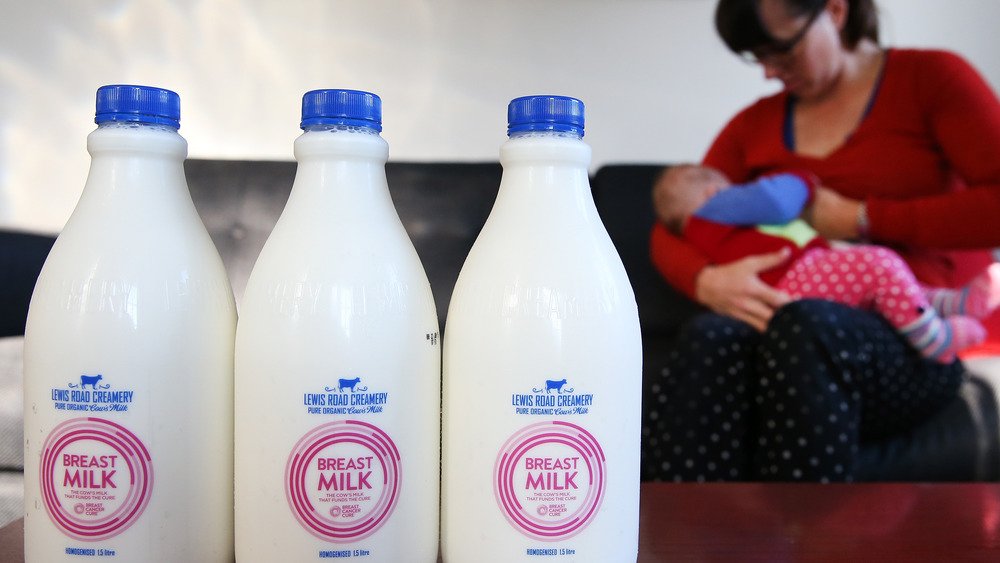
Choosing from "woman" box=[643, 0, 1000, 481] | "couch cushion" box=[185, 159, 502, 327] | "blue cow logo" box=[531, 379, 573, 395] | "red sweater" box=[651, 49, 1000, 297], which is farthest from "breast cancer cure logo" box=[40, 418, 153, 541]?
"couch cushion" box=[185, 159, 502, 327]

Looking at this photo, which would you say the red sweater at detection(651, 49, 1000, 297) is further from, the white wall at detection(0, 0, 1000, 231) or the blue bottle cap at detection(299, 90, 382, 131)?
the blue bottle cap at detection(299, 90, 382, 131)

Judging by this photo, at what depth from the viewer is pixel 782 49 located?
4.51ft

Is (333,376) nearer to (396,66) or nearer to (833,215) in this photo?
(833,215)

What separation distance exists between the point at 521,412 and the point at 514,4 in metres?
1.62

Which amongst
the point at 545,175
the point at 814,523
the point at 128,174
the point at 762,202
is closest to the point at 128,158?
the point at 128,174

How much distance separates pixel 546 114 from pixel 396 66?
59.9 inches

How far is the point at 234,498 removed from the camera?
0.42m

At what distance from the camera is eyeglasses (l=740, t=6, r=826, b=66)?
52.9 inches

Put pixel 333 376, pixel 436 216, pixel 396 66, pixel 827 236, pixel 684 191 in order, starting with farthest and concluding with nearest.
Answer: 1. pixel 396 66
2. pixel 436 216
3. pixel 684 191
4. pixel 827 236
5. pixel 333 376

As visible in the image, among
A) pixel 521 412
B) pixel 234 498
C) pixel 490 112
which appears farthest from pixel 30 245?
pixel 521 412

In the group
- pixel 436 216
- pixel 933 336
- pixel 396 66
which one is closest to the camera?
pixel 933 336

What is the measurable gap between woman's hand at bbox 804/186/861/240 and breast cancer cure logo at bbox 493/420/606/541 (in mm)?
1070

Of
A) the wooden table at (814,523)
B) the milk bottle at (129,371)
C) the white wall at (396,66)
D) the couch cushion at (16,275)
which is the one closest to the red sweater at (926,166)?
the white wall at (396,66)

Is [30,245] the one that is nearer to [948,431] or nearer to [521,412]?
[521,412]
